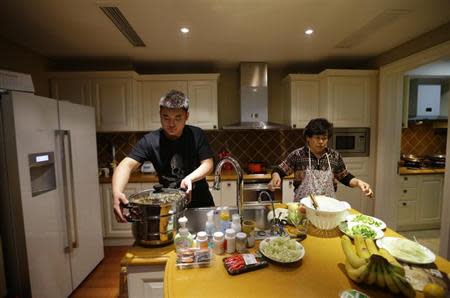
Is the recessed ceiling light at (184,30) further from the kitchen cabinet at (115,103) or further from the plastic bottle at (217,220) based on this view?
the plastic bottle at (217,220)

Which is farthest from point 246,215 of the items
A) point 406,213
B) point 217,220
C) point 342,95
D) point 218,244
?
point 406,213

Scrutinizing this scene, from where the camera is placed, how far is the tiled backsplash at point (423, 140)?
3.34 metres

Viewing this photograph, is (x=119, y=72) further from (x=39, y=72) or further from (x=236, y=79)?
(x=236, y=79)

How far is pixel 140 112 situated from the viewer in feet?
9.46

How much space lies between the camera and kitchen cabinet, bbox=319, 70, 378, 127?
2.86 metres

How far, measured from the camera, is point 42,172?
5.45 feet

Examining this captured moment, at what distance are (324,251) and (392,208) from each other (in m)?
2.51

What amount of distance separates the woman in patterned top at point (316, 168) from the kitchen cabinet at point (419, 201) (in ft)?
6.04

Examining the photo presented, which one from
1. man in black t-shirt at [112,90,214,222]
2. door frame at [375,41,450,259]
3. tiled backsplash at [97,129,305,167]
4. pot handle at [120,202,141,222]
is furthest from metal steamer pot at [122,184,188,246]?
door frame at [375,41,450,259]

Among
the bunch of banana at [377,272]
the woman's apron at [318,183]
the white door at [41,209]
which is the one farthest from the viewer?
the woman's apron at [318,183]

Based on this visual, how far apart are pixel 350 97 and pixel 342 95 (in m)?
0.10

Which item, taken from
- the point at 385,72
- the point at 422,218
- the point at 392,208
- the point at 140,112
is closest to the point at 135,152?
the point at 140,112

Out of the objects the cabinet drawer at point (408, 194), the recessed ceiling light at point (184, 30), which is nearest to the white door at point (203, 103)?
the recessed ceiling light at point (184, 30)

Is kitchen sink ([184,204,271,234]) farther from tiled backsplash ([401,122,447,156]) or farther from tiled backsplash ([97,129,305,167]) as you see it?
tiled backsplash ([401,122,447,156])
